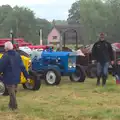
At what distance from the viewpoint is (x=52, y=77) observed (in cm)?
1302

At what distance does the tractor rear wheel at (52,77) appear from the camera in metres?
12.9

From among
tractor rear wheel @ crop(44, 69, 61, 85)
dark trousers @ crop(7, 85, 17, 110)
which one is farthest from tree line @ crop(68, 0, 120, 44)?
dark trousers @ crop(7, 85, 17, 110)

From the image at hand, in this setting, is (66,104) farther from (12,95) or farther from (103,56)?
(103,56)

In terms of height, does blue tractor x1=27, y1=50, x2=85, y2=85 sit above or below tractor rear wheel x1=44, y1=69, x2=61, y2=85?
above

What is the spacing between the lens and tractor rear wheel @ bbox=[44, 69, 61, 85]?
507 inches

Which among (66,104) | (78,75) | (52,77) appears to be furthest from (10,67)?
(78,75)

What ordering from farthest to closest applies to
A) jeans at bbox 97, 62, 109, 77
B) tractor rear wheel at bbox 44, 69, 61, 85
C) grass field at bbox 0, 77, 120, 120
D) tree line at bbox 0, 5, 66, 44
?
tree line at bbox 0, 5, 66, 44
tractor rear wheel at bbox 44, 69, 61, 85
jeans at bbox 97, 62, 109, 77
grass field at bbox 0, 77, 120, 120

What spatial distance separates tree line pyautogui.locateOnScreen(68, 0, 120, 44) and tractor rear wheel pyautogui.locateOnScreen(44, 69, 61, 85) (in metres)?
51.5

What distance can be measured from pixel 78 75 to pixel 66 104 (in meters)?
5.28

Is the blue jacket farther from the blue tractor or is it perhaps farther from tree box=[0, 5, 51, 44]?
tree box=[0, 5, 51, 44]

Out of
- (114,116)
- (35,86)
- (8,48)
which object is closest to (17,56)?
(8,48)

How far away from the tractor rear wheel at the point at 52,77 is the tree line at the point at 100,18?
169 feet

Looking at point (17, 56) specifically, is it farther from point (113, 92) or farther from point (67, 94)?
point (113, 92)

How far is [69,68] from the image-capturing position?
→ 1378 cm
